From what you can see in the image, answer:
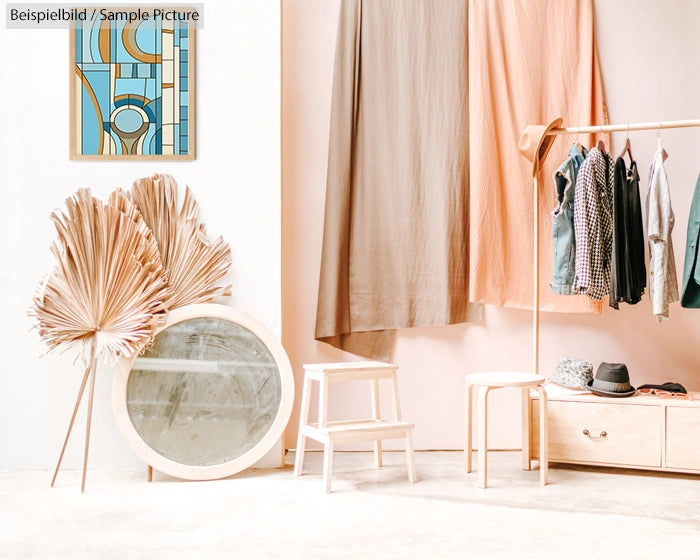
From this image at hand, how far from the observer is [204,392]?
3150 mm

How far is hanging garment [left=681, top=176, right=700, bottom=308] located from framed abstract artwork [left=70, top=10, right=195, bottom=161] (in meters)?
2.27

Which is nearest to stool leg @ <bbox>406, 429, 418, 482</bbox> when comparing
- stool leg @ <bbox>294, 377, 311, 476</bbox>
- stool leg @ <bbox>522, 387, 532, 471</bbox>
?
stool leg @ <bbox>294, 377, 311, 476</bbox>

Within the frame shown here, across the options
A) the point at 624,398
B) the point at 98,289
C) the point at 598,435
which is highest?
the point at 98,289

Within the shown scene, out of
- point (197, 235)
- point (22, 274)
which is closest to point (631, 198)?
point (197, 235)

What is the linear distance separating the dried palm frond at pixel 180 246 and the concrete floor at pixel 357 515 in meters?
0.83

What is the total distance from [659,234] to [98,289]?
247 cm

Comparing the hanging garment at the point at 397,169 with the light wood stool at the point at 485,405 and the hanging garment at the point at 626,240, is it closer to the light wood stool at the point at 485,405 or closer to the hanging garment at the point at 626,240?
the light wood stool at the point at 485,405

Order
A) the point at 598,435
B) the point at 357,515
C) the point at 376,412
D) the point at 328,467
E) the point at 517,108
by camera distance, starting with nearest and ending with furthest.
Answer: the point at 357,515 → the point at 328,467 → the point at 598,435 → the point at 376,412 → the point at 517,108

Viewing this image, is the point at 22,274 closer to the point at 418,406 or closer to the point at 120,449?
the point at 120,449

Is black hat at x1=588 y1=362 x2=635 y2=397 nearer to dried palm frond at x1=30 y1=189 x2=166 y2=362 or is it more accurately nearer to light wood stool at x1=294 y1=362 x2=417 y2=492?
light wood stool at x1=294 y1=362 x2=417 y2=492

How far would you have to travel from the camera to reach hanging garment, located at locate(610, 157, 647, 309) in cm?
332

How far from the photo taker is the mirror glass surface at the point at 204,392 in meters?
3.10

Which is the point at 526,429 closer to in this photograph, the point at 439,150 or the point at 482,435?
the point at 482,435

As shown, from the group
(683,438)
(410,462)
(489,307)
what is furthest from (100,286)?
→ (683,438)
